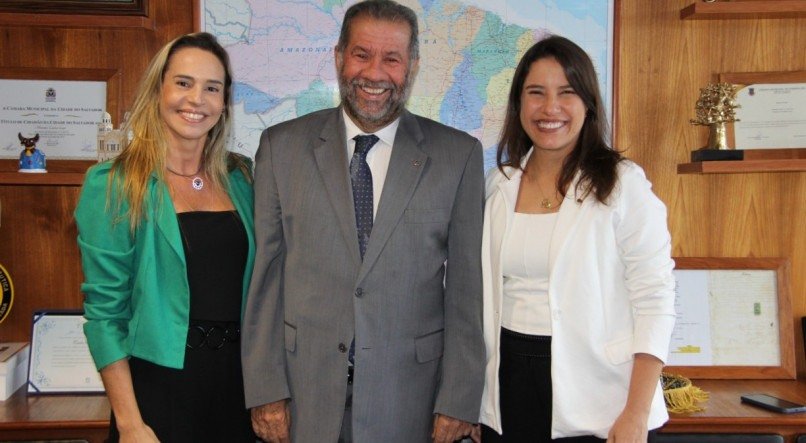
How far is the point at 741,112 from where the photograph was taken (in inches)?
100

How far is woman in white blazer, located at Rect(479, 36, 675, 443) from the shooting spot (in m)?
1.67

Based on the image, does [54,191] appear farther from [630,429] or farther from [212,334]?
[630,429]

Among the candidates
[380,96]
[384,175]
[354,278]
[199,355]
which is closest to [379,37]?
[380,96]

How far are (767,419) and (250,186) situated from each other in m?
1.72

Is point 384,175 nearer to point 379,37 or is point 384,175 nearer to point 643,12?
point 379,37

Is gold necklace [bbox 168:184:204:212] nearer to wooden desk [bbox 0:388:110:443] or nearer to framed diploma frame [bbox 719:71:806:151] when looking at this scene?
wooden desk [bbox 0:388:110:443]

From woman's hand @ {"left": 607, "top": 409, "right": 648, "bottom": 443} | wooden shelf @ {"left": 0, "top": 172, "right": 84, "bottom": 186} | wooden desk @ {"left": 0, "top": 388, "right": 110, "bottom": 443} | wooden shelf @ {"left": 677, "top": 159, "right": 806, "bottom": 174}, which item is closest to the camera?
woman's hand @ {"left": 607, "top": 409, "right": 648, "bottom": 443}

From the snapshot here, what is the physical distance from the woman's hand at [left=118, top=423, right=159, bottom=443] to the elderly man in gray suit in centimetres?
25

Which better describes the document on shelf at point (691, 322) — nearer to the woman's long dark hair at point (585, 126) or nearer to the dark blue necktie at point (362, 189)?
the woman's long dark hair at point (585, 126)

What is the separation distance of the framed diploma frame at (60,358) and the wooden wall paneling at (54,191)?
141 mm

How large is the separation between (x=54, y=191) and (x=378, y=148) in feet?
4.47

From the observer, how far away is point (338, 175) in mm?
1763

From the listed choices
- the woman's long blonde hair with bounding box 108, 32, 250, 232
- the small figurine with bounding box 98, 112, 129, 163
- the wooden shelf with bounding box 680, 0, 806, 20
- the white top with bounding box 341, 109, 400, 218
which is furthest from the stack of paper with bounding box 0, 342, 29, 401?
the wooden shelf with bounding box 680, 0, 806, 20

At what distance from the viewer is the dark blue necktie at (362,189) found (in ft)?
5.75
